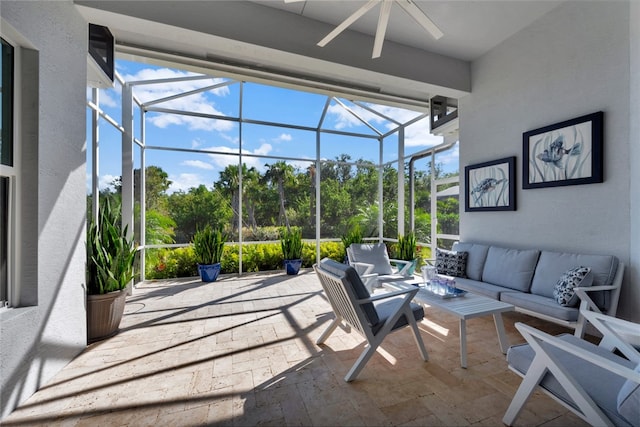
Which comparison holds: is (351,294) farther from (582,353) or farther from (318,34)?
(318,34)

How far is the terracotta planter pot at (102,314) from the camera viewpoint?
2.80 m

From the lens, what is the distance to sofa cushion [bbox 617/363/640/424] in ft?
3.83

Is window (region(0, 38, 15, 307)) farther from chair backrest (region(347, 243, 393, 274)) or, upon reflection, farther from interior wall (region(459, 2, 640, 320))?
interior wall (region(459, 2, 640, 320))

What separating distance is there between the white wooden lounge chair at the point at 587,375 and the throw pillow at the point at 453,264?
6.58 feet

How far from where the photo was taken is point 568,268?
2.87 meters

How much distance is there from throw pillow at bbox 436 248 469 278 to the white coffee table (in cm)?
108

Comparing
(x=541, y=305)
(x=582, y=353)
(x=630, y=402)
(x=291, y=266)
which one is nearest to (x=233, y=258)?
(x=291, y=266)

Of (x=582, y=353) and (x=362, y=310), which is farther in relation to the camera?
(x=362, y=310)

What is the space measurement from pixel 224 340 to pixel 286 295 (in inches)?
66.7

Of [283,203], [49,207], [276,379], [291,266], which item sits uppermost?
[283,203]

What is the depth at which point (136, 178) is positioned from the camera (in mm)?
5207

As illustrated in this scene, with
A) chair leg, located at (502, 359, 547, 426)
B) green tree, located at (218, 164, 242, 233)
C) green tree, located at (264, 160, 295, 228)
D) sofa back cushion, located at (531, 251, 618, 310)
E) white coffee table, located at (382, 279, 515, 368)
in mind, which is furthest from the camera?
green tree, located at (264, 160, 295, 228)

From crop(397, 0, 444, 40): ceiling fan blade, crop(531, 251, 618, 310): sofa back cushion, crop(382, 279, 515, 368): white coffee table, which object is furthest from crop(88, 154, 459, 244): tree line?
crop(397, 0, 444, 40): ceiling fan blade

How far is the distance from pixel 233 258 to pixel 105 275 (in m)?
3.31
